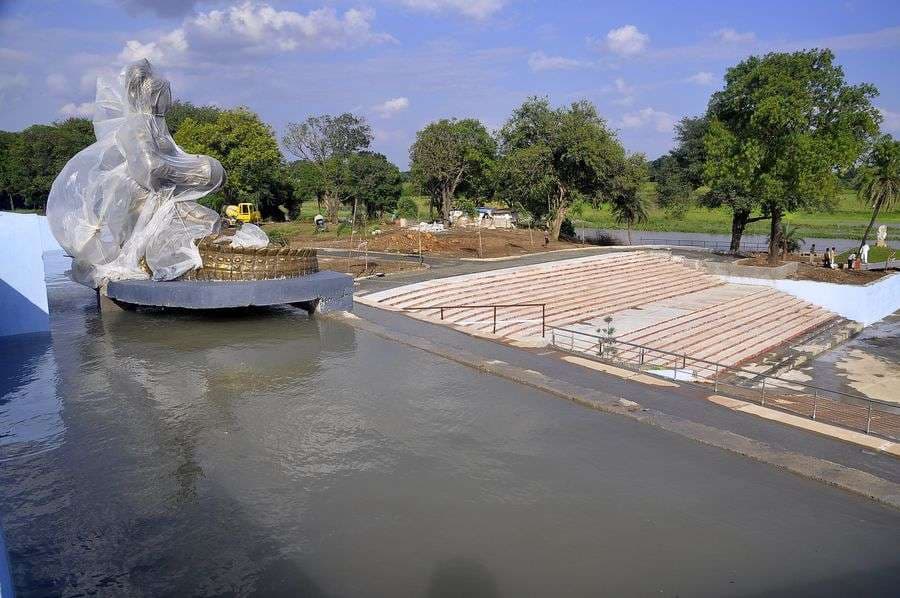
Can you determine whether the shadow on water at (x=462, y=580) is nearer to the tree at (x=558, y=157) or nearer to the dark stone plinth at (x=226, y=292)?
the dark stone plinth at (x=226, y=292)

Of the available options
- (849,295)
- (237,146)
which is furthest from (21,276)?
(237,146)

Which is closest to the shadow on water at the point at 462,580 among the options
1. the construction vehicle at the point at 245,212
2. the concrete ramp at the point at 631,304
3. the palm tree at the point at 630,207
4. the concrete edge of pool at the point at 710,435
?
the concrete edge of pool at the point at 710,435

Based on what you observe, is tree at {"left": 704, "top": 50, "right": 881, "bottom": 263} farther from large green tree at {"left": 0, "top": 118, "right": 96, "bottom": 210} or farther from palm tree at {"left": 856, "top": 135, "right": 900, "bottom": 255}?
large green tree at {"left": 0, "top": 118, "right": 96, "bottom": 210}

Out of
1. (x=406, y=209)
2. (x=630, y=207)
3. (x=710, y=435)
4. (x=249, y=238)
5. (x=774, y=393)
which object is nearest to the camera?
(x=710, y=435)

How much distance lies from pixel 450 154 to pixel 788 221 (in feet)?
118

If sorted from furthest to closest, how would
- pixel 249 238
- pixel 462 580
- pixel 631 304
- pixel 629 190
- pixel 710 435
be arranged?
pixel 629 190, pixel 631 304, pixel 249 238, pixel 710 435, pixel 462 580

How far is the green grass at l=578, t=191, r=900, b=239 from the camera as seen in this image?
57.1 m

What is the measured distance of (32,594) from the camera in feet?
13.8

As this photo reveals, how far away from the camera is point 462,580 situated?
433 cm

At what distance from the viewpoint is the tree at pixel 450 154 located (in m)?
44.6

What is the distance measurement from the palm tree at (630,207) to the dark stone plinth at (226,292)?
88.9 feet

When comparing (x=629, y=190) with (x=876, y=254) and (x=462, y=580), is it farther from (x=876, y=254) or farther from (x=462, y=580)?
(x=462, y=580)

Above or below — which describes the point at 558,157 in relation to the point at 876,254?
above

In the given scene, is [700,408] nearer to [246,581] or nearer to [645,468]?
[645,468]
